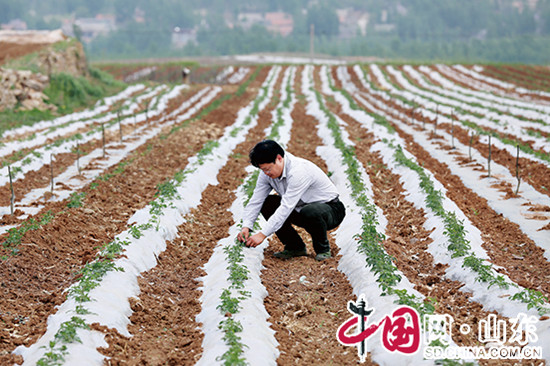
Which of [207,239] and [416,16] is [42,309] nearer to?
[207,239]

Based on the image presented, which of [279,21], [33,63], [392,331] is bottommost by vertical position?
[392,331]

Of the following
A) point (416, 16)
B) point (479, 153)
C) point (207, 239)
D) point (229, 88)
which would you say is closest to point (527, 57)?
point (416, 16)

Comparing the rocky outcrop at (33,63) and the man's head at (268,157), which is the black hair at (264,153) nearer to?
the man's head at (268,157)

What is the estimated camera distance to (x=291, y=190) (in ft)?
20.3

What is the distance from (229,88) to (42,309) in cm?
2664

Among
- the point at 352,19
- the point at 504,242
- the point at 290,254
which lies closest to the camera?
the point at 290,254

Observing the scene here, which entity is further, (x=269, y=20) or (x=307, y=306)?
(x=269, y=20)

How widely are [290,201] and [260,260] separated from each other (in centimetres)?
108

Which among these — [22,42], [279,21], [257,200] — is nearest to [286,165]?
[257,200]

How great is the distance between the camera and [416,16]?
123188 millimetres

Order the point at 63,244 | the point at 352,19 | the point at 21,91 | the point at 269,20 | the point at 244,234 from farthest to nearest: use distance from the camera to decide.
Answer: the point at 269,20 → the point at 352,19 → the point at 21,91 → the point at 63,244 → the point at 244,234

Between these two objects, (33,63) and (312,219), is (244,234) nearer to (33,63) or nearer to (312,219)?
(312,219)

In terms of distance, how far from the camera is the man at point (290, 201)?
6031mm

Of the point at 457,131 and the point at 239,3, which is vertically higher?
the point at 239,3
